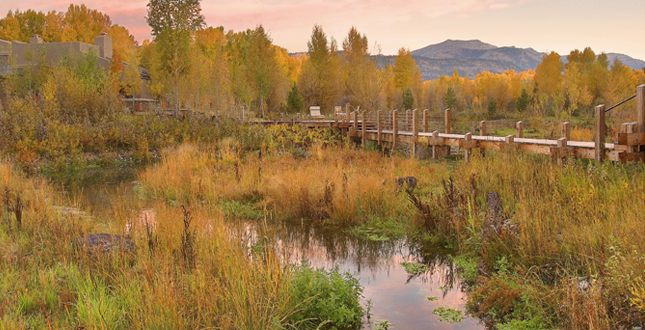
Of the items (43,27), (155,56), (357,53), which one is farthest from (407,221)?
(43,27)

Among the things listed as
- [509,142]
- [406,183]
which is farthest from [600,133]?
[406,183]

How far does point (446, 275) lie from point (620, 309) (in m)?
2.54

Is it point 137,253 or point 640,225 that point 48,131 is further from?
point 640,225

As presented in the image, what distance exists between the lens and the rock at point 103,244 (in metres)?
5.30

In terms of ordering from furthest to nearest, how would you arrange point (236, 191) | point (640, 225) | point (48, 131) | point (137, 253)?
point (48, 131), point (236, 191), point (137, 253), point (640, 225)

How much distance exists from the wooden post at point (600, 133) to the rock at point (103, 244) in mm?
7934

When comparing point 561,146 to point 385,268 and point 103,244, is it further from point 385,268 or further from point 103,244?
point 103,244

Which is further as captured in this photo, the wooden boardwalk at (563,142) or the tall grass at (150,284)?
the wooden boardwalk at (563,142)

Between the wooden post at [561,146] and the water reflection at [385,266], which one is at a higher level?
the wooden post at [561,146]

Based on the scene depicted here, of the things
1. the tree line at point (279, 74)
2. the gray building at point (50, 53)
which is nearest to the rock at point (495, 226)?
the tree line at point (279, 74)

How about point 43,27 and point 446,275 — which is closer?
point 446,275

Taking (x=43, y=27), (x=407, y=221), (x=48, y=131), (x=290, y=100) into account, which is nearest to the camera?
(x=407, y=221)

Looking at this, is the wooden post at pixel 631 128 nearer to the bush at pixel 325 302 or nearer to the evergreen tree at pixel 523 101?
the bush at pixel 325 302

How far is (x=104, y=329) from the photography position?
3.63m
